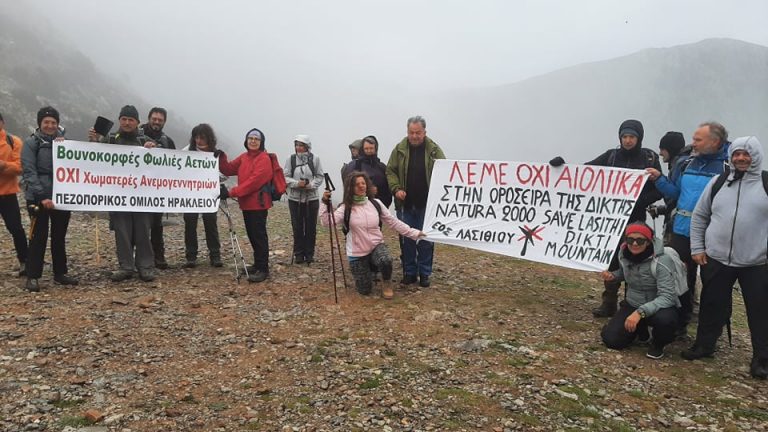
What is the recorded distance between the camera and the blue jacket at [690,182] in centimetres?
629

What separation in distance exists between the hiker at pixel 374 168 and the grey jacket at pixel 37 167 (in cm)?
519

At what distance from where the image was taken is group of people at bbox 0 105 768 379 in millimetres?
5762

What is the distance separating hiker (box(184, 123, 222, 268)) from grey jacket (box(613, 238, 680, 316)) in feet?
23.6

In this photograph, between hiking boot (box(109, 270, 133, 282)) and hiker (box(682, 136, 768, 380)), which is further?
hiking boot (box(109, 270, 133, 282))

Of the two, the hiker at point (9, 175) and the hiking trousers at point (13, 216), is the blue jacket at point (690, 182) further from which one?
the hiking trousers at point (13, 216)

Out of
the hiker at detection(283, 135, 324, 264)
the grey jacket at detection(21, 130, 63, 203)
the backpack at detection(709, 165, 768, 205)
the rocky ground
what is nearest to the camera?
the rocky ground

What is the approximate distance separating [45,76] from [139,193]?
34289mm

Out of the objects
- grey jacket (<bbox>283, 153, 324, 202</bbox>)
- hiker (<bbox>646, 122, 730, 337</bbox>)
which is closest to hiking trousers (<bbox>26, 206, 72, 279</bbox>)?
grey jacket (<bbox>283, 153, 324, 202</bbox>)

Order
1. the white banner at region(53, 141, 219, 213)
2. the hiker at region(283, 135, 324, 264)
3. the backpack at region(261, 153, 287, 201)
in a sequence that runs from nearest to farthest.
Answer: the white banner at region(53, 141, 219, 213), the backpack at region(261, 153, 287, 201), the hiker at region(283, 135, 324, 264)

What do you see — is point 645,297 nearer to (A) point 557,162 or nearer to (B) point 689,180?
(B) point 689,180

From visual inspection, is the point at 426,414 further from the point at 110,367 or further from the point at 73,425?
the point at 110,367

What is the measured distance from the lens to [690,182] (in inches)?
256

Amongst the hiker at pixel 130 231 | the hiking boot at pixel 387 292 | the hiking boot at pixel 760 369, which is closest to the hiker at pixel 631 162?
the hiking boot at pixel 760 369

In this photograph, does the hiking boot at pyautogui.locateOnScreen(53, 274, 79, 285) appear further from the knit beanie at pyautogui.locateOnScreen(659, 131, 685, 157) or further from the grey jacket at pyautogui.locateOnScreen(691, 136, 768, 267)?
the knit beanie at pyautogui.locateOnScreen(659, 131, 685, 157)
